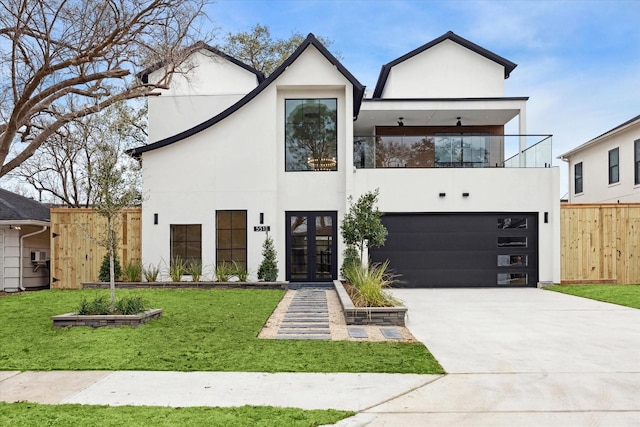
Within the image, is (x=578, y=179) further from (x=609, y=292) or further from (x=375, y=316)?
(x=375, y=316)

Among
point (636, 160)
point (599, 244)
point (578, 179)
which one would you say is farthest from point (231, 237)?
point (578, 179)

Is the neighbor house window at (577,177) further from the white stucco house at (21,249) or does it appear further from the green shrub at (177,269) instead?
the white stucco house at (21,249)

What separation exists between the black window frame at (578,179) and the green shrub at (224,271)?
17.0 m

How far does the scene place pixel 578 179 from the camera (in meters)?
22.4

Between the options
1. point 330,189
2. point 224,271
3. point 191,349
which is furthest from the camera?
point 330,189

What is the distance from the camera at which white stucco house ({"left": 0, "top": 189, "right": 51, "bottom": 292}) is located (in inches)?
568

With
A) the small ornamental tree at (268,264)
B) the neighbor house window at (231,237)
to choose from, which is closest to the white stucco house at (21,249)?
the neighbor house window at (231,237)

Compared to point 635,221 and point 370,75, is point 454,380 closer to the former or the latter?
point 635,221

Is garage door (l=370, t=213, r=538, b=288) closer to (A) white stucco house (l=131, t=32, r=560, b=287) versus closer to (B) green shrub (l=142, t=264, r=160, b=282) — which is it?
(A) white stucco house (l=131, t=32, r=560, b=287)

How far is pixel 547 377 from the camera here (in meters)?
5.06

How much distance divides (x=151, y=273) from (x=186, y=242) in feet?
4.36

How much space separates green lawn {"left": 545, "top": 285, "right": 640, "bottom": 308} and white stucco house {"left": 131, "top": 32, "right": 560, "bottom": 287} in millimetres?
1042

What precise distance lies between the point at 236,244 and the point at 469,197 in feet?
23.5

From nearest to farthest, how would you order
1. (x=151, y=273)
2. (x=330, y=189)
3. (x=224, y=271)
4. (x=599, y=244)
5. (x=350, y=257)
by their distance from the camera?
(x=350, y=257) → (x=224, y=271) → (x=151, y=273) → (x=330, y=189) → (x=599, y=244)
